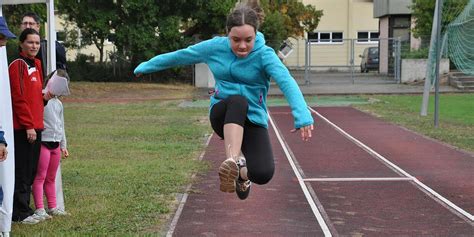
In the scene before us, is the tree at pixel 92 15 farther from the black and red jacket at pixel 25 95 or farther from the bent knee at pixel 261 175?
the bent knee at pixel 261 175

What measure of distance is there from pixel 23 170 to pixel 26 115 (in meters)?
0.59

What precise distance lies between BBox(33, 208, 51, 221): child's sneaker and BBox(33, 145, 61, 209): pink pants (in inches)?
A: 1.9

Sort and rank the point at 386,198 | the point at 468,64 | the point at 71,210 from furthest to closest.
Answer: the point at 468,64
the point at 386,198
the point at 71,210

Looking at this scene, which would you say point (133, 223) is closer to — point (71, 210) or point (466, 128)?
point (71, 210)

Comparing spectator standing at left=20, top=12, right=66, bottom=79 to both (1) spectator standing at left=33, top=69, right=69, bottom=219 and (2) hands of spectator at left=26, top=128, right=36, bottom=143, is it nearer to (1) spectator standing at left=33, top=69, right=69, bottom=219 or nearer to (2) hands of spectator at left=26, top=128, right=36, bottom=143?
(1) spectator standing at left=33, top=69, right=69, bottom=219

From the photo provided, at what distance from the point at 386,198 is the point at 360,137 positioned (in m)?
6.78

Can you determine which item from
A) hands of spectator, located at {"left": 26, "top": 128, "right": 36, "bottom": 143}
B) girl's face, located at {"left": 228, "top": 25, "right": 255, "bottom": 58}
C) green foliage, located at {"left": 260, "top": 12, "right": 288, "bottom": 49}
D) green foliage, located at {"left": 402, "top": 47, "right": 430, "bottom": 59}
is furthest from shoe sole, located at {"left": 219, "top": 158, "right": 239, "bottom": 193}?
green foliage, located at {"left": 260, "top": 12, "right": 288, "bottom": 49}

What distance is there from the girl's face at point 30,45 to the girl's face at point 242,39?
2.49 m

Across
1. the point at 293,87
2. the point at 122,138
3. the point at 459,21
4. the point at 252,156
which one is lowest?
the point at 122,138

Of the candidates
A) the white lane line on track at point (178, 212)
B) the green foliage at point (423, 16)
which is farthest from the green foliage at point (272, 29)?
the white lane line on track at point (178, 212)

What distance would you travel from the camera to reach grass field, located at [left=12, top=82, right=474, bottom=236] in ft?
24.4

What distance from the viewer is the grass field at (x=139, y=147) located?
24.4 feet

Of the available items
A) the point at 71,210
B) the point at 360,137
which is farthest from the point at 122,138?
the point at 71,210

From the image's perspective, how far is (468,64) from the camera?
25.3m
